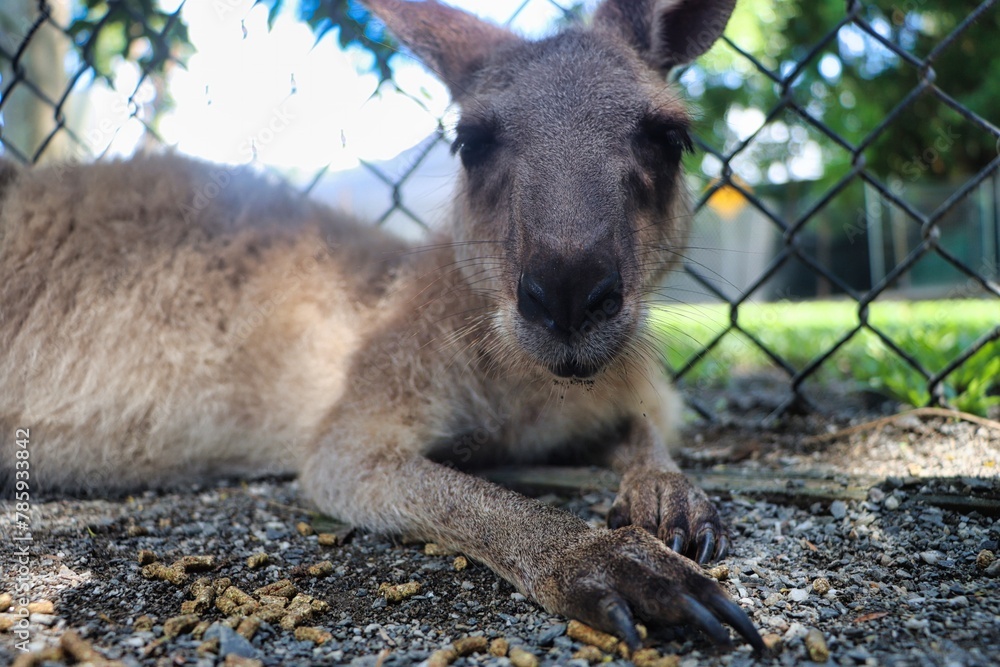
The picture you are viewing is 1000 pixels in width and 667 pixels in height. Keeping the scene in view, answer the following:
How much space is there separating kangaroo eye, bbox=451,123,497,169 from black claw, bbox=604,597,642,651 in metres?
1.54

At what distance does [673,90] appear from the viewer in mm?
2680

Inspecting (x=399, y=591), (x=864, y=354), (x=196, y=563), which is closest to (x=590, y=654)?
(x=399, y=591)

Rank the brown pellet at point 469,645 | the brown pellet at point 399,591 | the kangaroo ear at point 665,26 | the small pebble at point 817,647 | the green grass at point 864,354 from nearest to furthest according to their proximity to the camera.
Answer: the small pebble at point 817,647 → the brown pellet at point 469,645 → the brown pellet at point 399,591 → the kangaroo ear at point 665,26 → the green grass at point 864,354

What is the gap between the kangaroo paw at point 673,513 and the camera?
194 cm

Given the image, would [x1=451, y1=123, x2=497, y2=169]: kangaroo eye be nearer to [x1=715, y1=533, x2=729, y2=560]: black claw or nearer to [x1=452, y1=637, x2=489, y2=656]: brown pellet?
[x1=715, y1=533, x2=729, y2=560]: black claw

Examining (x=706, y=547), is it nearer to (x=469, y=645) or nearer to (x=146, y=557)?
(x=469, y=645)

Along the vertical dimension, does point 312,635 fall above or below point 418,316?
below

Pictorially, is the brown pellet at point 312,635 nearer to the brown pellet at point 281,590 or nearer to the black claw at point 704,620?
the brown pellet at point 281,590

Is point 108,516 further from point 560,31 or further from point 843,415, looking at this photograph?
point 843,415

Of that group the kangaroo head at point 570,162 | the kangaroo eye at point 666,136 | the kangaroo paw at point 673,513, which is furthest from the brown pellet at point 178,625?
the kangaroo eye at point 666,136

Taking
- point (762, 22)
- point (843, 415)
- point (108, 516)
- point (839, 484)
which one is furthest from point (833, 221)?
point (108, 516)

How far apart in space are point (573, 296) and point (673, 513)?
0.72 meters

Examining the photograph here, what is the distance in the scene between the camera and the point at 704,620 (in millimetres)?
1445

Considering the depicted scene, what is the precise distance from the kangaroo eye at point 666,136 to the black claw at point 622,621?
1.47 metres
